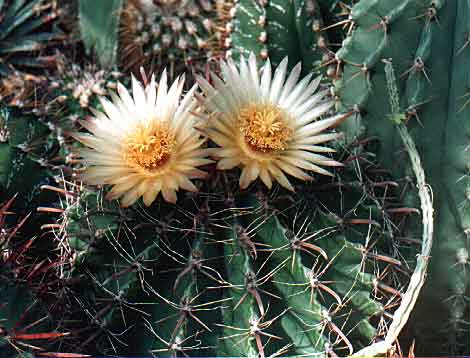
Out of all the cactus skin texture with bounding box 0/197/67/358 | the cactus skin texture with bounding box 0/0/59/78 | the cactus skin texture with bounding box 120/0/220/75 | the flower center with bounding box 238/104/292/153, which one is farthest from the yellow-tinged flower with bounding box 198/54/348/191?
the cactus skin texture with bounding box 0/0/59/78

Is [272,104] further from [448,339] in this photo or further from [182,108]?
[448,339]

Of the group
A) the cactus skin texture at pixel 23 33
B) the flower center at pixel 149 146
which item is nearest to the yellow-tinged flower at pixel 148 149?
the flower center at pixel 149 146

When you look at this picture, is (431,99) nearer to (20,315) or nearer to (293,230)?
(293,230)

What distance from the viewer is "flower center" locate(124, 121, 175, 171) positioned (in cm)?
115

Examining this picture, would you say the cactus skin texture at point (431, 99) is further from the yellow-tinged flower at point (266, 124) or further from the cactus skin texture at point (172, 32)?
the cactus skin texture at point (172, 32)

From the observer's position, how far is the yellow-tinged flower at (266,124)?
1.16 m

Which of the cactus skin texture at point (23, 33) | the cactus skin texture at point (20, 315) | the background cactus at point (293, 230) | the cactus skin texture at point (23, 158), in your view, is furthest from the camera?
the cactus skin texture at point (23, 33)

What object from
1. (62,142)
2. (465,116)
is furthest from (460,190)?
(62,142)

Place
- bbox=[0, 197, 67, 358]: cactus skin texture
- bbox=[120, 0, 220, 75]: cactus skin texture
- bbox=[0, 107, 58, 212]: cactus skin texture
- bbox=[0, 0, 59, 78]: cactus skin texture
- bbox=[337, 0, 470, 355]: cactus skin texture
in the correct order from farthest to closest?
bbox=[0, 0, 59, 78]: cactus skin texture
bbox=[120, 0, 220, 75]: cactus skin texture
bbox=[0, 107, 58, 212]: cactus skin texture
bbox=[337, 0, 470, 355]: cactus skin texture
bbox=[0, 197, 67, 358]: cactus skin texture

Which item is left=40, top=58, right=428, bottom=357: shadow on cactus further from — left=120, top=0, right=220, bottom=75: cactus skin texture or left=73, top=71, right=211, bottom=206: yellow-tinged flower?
left=120, top=0, right=220, bottom=75: cactus skin texture

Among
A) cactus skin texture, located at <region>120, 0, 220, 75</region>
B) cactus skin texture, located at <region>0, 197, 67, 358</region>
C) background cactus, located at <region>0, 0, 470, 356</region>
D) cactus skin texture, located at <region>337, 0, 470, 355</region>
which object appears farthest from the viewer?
cactus skin texture, located at <region>120, 0, 220, 75</region>

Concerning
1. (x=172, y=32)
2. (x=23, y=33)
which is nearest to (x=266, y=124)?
(x=172, y=32)

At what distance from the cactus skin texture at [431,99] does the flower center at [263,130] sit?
21 cm

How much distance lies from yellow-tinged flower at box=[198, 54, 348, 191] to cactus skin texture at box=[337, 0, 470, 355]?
0.42ft
